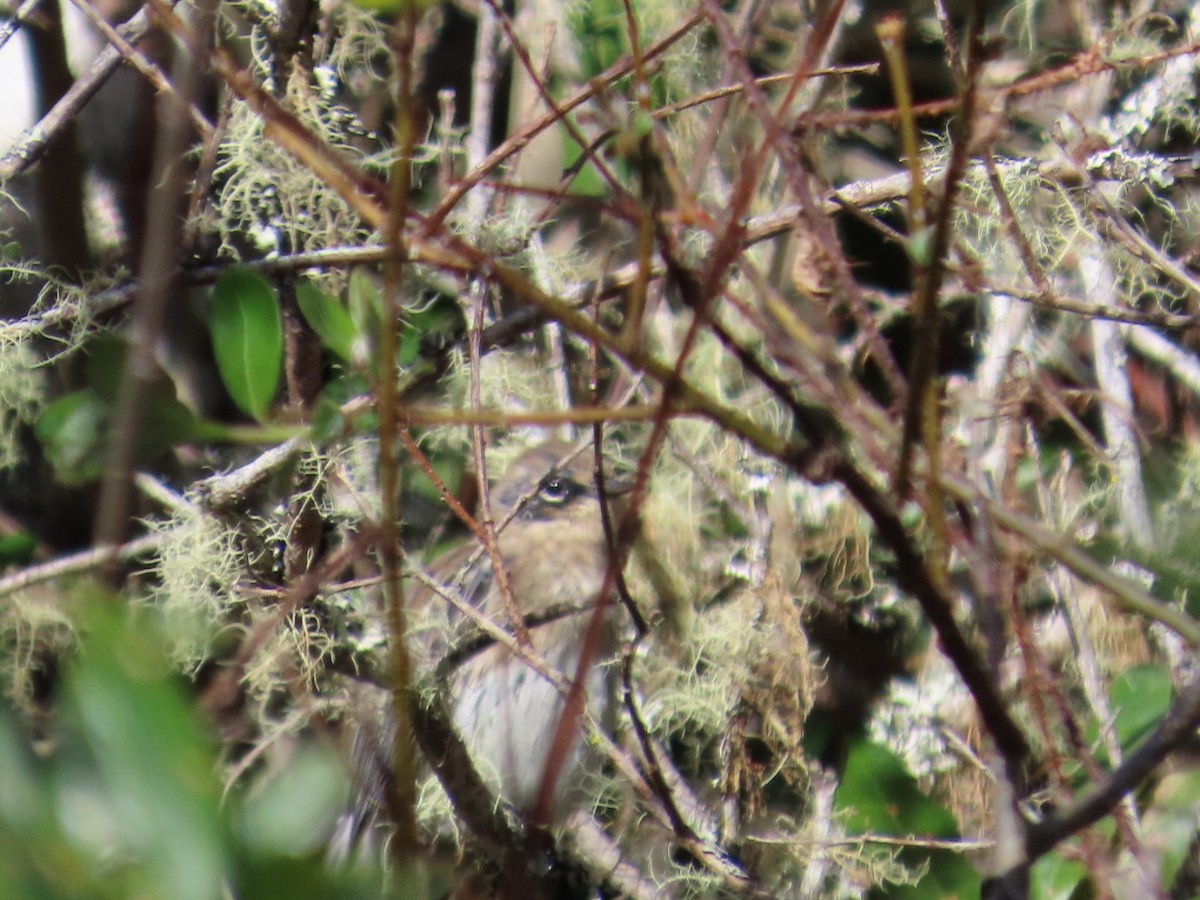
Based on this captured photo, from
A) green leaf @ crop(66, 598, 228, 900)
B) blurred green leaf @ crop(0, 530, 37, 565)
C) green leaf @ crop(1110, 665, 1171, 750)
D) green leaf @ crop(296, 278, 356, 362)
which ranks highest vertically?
green leaf @ crop(66, 598, 228, 900)

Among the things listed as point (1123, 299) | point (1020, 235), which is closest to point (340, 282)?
point (1020, 235)

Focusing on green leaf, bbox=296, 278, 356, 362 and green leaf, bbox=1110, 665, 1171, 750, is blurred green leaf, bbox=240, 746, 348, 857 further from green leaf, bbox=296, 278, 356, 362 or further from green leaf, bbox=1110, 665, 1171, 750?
green leaf, bbox=1110, 665, 1171, 750

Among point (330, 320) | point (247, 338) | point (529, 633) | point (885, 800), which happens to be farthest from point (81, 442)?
point (885, 800)

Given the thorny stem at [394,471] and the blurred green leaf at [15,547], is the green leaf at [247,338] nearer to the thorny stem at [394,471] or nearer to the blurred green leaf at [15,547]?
the thorny stem at [394,471]

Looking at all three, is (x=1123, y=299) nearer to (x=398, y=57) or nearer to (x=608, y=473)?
(x=608, y=473)

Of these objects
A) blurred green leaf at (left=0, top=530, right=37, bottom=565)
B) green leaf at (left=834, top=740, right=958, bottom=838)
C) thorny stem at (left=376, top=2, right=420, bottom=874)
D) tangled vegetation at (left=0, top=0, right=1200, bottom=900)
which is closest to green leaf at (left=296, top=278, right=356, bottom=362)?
tangled vegetation at (left=0, top=0, right=1200, bottom=900)

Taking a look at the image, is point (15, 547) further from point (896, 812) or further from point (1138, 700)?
point (1138, 700)
